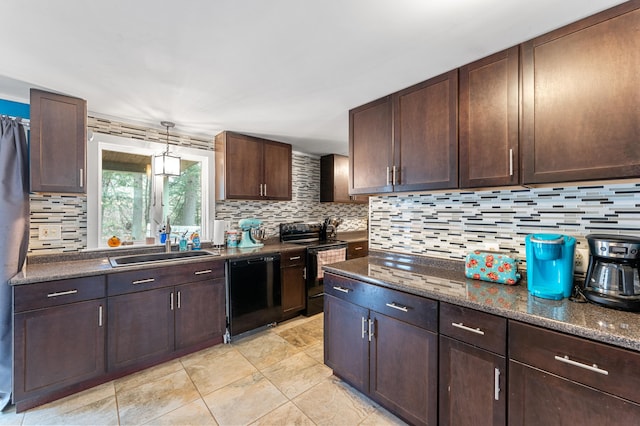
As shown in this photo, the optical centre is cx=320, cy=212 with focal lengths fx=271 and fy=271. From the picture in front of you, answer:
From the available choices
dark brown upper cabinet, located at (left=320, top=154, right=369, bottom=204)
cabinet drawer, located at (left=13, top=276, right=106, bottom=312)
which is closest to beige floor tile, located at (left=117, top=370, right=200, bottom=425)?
cabinet drawer, located at (left=13, top=276, right=106, bottom=312)

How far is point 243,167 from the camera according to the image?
124 inches

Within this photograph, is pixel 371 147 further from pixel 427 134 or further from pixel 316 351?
pixel 316 351

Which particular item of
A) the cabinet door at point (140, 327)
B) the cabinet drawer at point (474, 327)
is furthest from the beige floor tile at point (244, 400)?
the cabinet drawer at point (474, 327)

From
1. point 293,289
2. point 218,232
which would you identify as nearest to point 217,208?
point 218,232

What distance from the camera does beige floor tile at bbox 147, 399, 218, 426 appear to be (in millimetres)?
1683

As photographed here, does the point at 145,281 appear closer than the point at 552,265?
No

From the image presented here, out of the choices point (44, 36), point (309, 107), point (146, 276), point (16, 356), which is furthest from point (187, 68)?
point (16, 356)

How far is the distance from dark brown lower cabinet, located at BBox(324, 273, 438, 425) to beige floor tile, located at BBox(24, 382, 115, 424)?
1.64m

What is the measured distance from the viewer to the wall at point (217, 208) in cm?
228

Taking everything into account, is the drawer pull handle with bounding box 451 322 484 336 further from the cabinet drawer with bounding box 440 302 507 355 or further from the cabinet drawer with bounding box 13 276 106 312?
the cabinet drawer with bounding box 13 276 106 312

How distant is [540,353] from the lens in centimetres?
113

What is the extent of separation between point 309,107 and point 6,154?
223 cm

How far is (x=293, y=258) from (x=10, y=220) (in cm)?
231

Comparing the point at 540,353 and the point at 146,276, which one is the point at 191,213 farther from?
the point at 540,353
